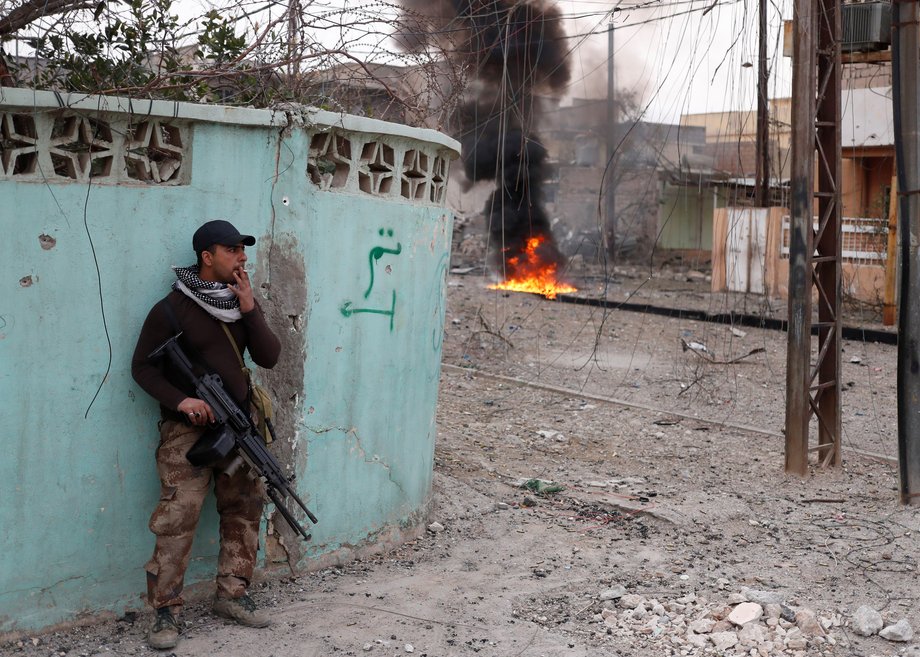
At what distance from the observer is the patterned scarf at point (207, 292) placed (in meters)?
3.70

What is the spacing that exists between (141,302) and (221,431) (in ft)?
2.10

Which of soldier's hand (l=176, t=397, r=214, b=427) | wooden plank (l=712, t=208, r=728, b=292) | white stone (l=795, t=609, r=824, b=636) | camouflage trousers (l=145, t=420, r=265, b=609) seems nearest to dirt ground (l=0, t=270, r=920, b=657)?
white stone (l=795, t=609, r=824, b=636)

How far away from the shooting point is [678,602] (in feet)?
14.3

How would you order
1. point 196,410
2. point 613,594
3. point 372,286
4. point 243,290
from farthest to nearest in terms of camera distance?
point 372,286 < point 613,594 < point 243,290 < point 196,410

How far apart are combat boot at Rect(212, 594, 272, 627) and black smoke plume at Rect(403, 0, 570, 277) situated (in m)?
2.79

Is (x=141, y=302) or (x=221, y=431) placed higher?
(x=141, y=302)

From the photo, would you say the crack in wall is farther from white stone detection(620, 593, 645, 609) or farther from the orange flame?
the orange flame

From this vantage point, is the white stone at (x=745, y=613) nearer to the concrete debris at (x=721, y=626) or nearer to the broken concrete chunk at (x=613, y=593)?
the concrete debris at (x=721, y=626)

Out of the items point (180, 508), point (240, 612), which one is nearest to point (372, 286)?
point (180, 508)

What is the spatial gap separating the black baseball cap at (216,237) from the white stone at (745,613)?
263 centimetres

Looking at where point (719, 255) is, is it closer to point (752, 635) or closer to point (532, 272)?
point (532, 272)

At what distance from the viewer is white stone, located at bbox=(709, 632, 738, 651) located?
3.88 m

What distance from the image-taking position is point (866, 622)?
409cm

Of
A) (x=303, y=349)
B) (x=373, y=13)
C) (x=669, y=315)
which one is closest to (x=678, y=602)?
(x=303, y=349)
